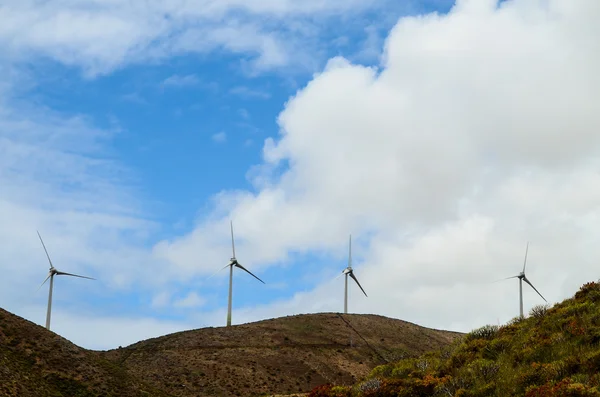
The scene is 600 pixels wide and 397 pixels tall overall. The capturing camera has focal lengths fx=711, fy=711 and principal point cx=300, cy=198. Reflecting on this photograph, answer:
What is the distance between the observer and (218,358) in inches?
4309

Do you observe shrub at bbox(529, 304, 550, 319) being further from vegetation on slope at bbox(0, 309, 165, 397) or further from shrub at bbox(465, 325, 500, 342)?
vegetation on slope at bbox(0, 309, 165, 397)

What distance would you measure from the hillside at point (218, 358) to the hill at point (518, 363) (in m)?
36.2

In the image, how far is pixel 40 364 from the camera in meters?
75.5

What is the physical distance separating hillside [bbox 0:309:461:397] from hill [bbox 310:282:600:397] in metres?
36.2

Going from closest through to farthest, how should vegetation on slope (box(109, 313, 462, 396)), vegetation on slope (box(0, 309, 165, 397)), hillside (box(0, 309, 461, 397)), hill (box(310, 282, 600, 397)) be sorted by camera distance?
hill (box(310, 282, 600, 397)) → vegetation on slope (box(0, 309, 165, 397)) → hillside (box(0, 309, 461, 397)) → vegetation on slope (box(109, 313, 462, 396))

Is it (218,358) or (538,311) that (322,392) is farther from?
(218,358)

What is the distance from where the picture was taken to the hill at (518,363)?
34438mm

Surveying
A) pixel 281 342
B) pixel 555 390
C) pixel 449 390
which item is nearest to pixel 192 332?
pixel 281 342

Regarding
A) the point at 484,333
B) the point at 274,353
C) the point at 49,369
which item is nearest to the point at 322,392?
the point at 484,333

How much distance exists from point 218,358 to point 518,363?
2975 inches

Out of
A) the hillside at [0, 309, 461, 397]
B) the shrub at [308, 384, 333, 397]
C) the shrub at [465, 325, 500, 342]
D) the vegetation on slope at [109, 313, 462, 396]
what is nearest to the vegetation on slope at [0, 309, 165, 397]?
the hillside at [0, 309, 461, 397]

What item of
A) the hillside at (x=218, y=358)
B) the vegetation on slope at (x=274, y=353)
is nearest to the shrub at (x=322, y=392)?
the hillside at (x=218, y=358)

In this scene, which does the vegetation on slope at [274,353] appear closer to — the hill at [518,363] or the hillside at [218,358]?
the hillside at [218,358]

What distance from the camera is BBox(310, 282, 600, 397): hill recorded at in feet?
113
